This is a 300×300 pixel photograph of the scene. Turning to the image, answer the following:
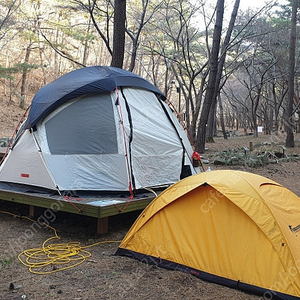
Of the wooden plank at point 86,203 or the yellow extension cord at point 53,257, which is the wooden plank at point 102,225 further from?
the yellow extension cord at point 53,257

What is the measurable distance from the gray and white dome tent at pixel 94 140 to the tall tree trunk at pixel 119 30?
270 cm

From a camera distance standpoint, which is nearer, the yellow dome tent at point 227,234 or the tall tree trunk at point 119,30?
the yellow dome tent at point 227,234

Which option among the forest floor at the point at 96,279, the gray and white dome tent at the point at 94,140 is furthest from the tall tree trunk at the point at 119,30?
the forest floor at the point at 96,279

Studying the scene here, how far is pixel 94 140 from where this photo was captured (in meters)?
5.50

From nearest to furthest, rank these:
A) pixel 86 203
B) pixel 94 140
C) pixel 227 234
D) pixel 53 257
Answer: pixel 227 234 < pixel 53 257 < pixel 86 203 < pixel 94 140

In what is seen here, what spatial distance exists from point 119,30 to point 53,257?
20.1 feet

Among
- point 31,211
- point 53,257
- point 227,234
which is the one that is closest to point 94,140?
point 31,211

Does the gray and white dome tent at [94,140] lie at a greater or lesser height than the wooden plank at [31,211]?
greater

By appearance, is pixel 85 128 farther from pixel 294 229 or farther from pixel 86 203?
pixel 294 229

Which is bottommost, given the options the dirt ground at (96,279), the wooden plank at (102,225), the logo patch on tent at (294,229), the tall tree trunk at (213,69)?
the dirt ground at (96,279)

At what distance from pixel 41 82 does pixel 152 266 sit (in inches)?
1264

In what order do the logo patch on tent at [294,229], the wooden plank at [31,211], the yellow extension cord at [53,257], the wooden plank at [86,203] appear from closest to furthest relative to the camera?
1. the logo patch on tent at [294,229]
2. the yellow extension cord at [53,257]
3. the wooden plank at [86,203]
4. the wooden plank at [31,211]

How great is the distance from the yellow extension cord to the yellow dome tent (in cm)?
54

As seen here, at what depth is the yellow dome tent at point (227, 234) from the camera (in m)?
3.18
